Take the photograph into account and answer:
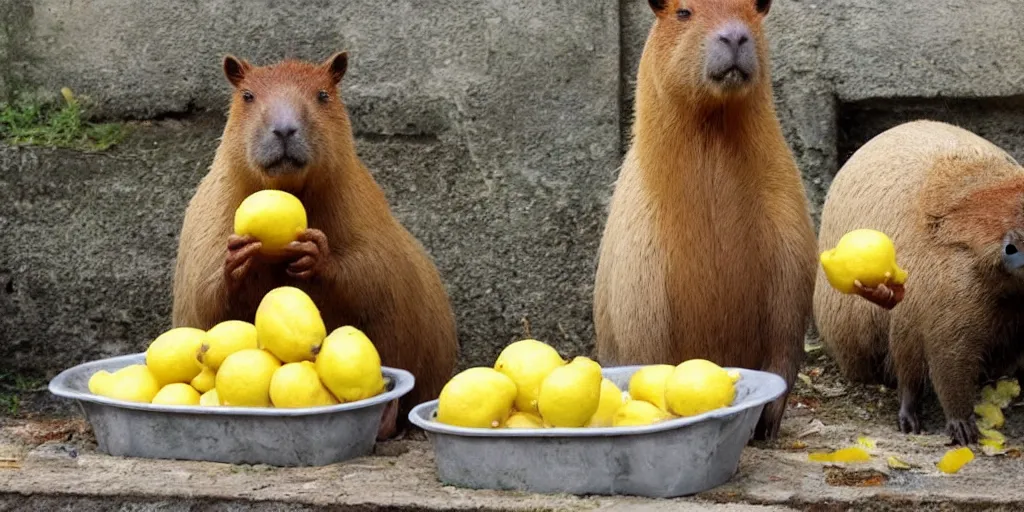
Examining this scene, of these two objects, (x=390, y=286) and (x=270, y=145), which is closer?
(x=270, y=145)

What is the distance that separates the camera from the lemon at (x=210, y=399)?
16.9 ft

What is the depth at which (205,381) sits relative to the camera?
5.33 metres

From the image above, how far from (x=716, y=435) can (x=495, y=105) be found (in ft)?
9.76

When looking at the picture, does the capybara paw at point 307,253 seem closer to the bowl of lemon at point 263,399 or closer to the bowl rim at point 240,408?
the bowl of lemon at point 263,399

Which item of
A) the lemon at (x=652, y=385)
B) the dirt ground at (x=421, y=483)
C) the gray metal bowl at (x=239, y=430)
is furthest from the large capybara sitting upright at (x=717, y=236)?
the gray metal bowl at (x=239, y=430)

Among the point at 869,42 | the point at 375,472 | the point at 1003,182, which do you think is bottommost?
the point at 375,472

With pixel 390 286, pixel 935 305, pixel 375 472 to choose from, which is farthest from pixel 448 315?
pixel 935 305

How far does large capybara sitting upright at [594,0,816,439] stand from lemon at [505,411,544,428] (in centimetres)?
122

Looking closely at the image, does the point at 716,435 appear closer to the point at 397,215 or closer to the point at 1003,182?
→ the point at 1003,182

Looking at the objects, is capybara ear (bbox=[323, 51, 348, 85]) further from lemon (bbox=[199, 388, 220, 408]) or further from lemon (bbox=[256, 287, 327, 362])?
lemon (bbox=[199, 388, 220, 408])

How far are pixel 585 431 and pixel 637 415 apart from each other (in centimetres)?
38

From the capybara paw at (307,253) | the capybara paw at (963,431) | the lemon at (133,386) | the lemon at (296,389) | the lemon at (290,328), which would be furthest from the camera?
the capybara paw at (963,431)

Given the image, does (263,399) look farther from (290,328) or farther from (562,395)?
(562,395)

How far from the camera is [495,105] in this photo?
282 inches
